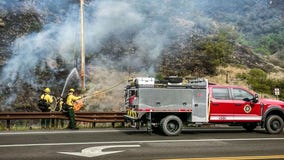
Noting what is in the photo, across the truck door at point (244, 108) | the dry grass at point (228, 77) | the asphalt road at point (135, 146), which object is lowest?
the asphalt road at point (135, 146)

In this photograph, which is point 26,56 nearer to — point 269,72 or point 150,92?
point 150,92

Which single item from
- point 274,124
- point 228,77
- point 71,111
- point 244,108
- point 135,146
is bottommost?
point 135,146

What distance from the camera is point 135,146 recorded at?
33.5ft

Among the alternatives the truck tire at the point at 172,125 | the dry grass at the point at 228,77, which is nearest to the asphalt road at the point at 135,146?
the truck tire at the point at 172,125

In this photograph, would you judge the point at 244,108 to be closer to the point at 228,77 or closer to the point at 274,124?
the point at 274,124

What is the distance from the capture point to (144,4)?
3997cm

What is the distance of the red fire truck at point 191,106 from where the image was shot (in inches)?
500

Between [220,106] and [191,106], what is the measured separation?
3.52 ft

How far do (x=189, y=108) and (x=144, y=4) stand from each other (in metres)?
28.4

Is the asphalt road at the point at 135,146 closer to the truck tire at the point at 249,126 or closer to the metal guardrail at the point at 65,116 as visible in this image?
the truck tire at the point at 249,126

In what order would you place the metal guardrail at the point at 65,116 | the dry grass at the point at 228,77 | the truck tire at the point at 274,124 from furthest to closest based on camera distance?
the dry grass at the point at 228,77, the metal guardrail at the point at 65,116, the truck tire at the point at 274,124

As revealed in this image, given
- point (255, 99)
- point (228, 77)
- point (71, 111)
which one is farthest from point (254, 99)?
point (228, 77)

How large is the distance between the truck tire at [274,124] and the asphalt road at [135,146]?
1.55 feet

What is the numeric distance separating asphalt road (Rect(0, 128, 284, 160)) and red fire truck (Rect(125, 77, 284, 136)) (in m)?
0.56
